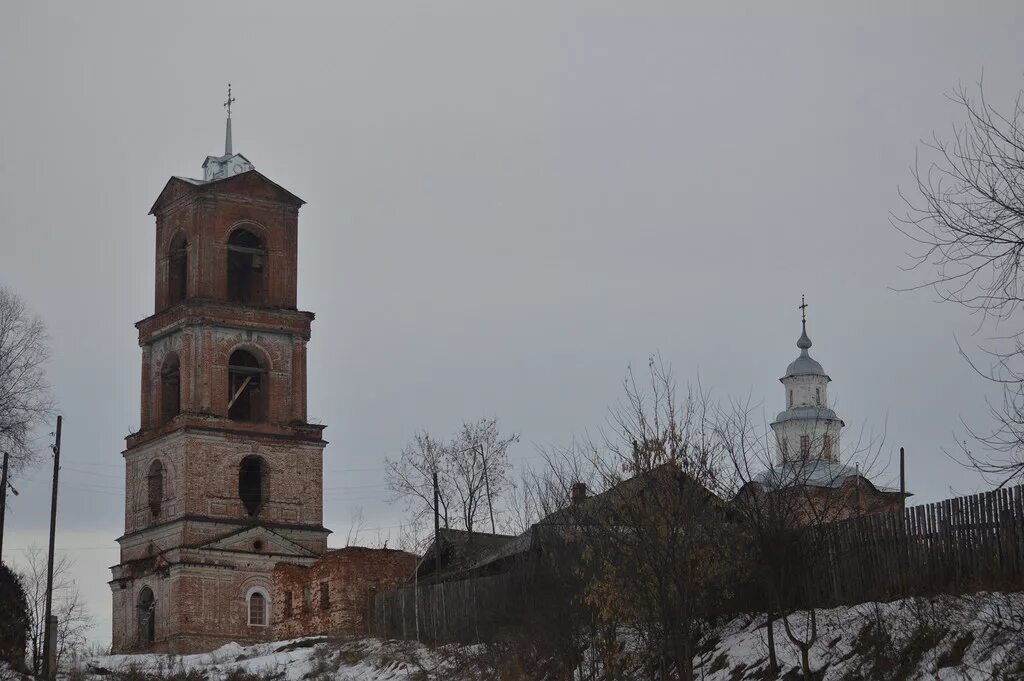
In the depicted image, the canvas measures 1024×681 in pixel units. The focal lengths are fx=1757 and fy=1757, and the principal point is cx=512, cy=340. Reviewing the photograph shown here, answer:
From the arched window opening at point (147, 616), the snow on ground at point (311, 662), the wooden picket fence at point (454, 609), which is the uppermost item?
the arched window opening at point (147, 616)

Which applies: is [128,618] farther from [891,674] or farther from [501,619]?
[891,674]

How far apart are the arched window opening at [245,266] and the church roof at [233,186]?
1.37 meters

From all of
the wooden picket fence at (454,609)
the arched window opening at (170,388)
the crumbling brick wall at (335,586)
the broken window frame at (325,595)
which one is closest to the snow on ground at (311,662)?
the wooden picket fence at (454,609)

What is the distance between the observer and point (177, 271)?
54031 millimetres

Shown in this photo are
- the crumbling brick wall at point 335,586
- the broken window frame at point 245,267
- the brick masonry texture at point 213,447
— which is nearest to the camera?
the crumbling brick wall at point 335,586

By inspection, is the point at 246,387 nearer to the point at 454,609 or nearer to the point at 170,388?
the point at 170,388

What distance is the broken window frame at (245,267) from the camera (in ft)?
174

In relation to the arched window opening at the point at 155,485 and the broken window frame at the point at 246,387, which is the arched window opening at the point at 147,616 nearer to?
the arched window opening at the point at 155,485

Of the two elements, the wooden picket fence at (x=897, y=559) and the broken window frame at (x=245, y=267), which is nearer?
the wooden picket fence at (x=897, y=559)

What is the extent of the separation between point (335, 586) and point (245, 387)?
872 cm

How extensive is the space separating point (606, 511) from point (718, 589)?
7.06 feet

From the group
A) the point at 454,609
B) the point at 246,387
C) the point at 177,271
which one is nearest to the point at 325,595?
the point at 246,387

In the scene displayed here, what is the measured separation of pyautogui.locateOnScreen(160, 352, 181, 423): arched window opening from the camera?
52.7 m

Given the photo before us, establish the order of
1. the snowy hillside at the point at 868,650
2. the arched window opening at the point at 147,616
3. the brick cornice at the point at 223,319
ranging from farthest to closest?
1. the brick cornice at the point at 223,319
2. the arched window opening at the point at 147,616
3. the snowy hillside at the point at 868,650
